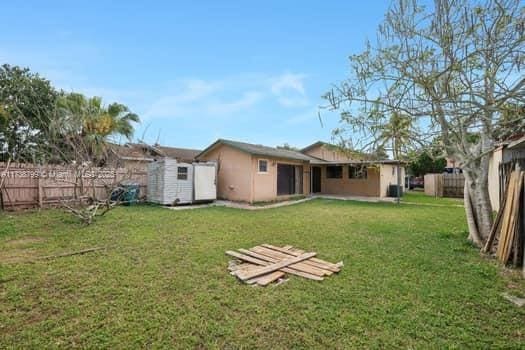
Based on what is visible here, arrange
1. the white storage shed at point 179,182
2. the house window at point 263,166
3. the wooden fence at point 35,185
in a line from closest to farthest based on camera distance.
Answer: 1. the wooden fence at point 35,185
2. the white storage shed at point 179,182
3. the house window at point 263,166

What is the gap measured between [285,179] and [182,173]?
575cm

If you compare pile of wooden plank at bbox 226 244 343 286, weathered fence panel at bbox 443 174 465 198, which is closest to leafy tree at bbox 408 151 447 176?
weathered fence panel at bbox 443 174 465 198

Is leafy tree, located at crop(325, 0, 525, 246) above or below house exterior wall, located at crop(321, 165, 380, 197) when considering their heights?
above

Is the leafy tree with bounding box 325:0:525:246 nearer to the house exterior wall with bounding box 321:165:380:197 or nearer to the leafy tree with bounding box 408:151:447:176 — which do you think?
the house exterior wall with bounding box 321:165:380:197

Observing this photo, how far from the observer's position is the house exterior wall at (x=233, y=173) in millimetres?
12102

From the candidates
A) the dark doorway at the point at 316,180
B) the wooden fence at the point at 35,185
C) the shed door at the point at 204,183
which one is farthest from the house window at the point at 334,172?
the wooden fence at the point at 35,185

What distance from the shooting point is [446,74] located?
12.6ft

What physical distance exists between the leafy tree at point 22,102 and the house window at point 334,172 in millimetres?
16269

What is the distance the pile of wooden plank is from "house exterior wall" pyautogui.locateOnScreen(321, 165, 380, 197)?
1193cm

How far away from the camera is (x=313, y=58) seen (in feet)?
28.1

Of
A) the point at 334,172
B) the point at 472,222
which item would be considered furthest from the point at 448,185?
the point at 472,222

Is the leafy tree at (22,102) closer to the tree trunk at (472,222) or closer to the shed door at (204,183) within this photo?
the shed door at (204,183)

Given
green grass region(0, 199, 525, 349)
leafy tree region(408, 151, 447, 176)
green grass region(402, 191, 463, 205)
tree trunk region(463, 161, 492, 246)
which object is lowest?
green grass region(0, 199, 525, 349)

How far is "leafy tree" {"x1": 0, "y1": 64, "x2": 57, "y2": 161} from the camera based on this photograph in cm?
1464
